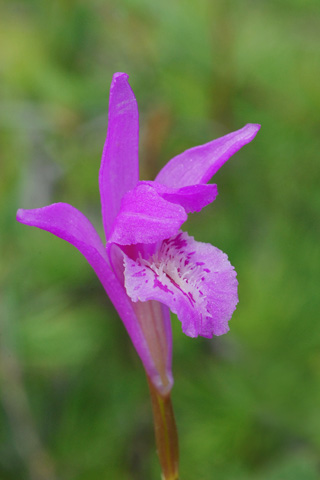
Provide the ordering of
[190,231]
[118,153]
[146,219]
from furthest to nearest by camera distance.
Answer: [190,231], [118,153], [146,219]

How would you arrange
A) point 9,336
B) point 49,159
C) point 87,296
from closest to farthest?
point 9,336
point 87,296
point 49,159

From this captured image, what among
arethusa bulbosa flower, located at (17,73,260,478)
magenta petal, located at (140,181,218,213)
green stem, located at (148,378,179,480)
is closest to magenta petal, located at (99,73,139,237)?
arethusa bulbosa flower, located at (17,73,260,478)

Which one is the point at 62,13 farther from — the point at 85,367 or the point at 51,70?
the point at 85,367

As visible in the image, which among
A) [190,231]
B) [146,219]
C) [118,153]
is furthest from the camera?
[190,231]

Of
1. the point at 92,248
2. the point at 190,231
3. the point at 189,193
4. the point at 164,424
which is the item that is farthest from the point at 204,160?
the point at 190,231

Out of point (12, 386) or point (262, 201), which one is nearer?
point (12, 386)

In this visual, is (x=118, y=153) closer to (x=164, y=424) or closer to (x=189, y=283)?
(x=189, y=283)

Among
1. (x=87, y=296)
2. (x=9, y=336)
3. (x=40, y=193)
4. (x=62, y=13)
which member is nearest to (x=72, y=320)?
(x=9, y=336)

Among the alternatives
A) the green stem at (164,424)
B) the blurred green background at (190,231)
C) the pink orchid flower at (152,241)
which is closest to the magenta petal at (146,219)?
the pink orchid flower at (152,241)
